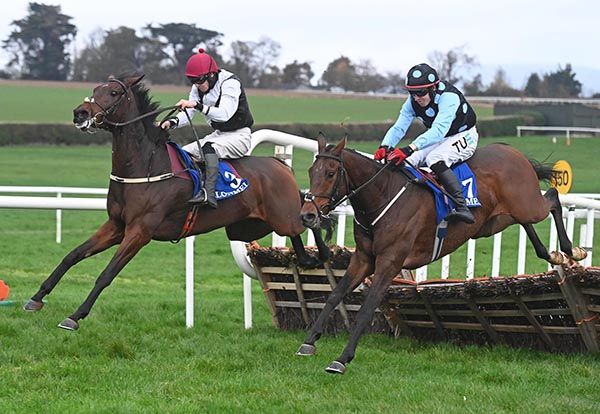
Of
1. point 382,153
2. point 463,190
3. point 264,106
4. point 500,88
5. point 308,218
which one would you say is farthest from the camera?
point 500,88

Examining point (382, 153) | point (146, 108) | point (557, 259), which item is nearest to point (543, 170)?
point (557, 259)

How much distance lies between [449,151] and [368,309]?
149 cm

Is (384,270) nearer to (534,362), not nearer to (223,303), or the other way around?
(534,362)

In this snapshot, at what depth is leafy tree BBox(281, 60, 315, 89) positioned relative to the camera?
69.2 metres

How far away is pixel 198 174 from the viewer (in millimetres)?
7188

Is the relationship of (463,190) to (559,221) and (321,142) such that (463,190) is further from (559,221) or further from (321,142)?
(321,142)

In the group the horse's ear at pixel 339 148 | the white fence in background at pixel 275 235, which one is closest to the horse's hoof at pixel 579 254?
the white fence in background at pixel 275 235

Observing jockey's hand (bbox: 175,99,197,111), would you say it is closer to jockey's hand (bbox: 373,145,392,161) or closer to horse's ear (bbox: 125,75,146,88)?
horse's ear (bbox: 125,75,146,88)

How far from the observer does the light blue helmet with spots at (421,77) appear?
6.77 metres

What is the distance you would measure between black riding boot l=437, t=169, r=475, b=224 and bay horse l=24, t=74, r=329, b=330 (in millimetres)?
1048

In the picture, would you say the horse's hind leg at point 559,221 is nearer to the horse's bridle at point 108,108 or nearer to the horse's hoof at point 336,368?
the horse's hoof at point 336,368

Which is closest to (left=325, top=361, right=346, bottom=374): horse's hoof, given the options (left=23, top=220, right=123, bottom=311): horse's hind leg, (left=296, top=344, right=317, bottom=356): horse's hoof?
(left=296, top=344, right=317, bottom=356): horse's hoof

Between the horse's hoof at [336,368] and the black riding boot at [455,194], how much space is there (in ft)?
4.87

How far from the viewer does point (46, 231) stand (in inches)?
668
